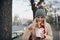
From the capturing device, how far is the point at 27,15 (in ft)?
6.06

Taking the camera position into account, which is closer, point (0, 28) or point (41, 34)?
point (41, 34)

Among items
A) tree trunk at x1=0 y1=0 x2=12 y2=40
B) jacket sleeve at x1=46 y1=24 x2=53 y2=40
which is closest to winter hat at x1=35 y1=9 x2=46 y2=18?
jacket sleeve at x1=46 y1=24 x2=53 y2=40

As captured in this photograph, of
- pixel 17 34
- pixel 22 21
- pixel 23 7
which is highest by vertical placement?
pixel 23 7

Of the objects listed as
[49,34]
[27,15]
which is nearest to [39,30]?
[49,34]

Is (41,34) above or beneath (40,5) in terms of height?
beneath

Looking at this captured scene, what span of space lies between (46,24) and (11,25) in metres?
0.34

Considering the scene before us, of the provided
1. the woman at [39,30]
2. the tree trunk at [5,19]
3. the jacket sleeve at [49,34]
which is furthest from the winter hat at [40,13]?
the tree trunk at [5,19]

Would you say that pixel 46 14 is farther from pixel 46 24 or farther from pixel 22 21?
pixel 22 21

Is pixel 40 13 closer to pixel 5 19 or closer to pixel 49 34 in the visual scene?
pixel 49 34

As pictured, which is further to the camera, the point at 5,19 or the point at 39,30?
the point at 5,19

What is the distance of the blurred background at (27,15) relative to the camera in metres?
1.83

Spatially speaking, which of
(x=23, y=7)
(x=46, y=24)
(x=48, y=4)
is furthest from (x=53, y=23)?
(x=23, y=7)

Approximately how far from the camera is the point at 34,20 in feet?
5.90

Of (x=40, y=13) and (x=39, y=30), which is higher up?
(x=40, y=13)
